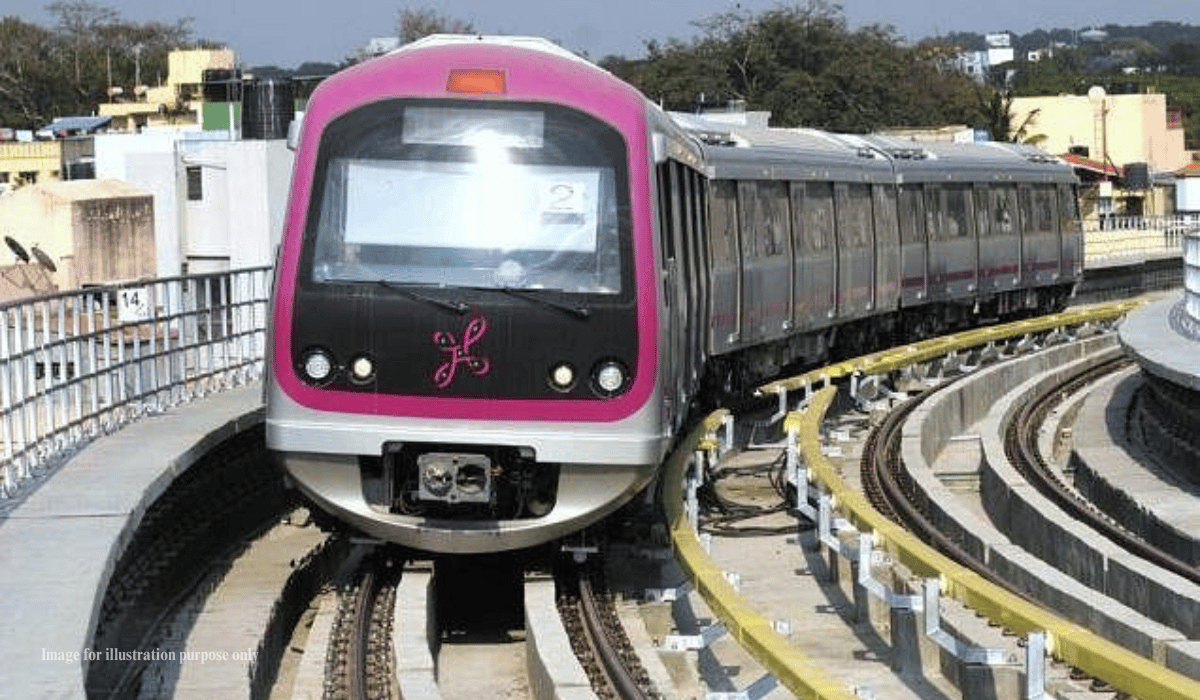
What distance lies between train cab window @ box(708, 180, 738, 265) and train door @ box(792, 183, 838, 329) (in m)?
3.02

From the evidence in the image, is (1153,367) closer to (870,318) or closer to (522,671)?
(522,671)

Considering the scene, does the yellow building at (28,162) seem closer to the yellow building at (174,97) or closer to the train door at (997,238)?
the yellow building at (174,97)

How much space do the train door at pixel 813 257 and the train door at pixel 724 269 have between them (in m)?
2.96

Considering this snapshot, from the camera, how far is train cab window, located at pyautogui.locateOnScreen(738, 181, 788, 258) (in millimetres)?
19594

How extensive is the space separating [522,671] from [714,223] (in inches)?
267

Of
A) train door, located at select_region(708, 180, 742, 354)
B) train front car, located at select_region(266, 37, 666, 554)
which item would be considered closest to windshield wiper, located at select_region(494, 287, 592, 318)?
train front car, located at select_region(266, 37, 666, 554)

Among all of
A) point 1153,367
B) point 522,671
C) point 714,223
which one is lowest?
point 522,671

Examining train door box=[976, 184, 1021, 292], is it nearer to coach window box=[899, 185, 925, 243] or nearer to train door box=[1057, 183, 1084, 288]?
train door box=[1057, 183, 1084, 288]

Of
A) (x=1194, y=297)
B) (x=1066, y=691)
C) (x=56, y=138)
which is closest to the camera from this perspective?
(x=1066, y=691)

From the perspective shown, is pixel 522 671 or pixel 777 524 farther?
pixel 777 524

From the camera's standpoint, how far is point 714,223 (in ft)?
58.0

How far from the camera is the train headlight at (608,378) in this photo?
11.4 meters

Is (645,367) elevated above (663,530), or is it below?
above

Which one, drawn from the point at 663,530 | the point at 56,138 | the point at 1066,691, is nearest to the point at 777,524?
the point at 663,530
